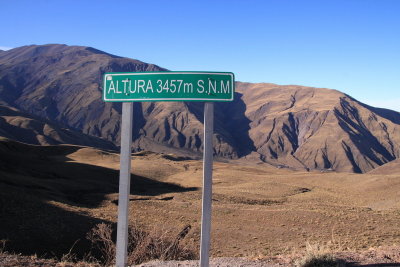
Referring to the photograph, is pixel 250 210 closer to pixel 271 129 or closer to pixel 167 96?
pixel 167 96

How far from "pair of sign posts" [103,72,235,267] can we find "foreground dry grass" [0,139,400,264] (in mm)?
4722

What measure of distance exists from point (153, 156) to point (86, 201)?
2104 inches

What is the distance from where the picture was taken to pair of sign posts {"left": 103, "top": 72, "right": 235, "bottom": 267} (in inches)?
185

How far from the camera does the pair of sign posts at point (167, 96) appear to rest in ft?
15.4

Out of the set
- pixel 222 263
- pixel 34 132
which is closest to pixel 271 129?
pixel 34 132

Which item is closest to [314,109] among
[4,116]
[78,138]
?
[78,138]

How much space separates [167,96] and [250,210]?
23.1m

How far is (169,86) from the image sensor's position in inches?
195

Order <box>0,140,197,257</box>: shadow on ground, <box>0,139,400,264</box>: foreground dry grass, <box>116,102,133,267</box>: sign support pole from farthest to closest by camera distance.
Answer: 1. <box>0,139,400,264</box>: foreground dry grass
2. <box>0,140,197,257</box>: shadow on ground
3. <box>116,102,133,267</box>: sign support pole

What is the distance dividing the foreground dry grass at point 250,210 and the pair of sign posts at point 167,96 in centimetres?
472

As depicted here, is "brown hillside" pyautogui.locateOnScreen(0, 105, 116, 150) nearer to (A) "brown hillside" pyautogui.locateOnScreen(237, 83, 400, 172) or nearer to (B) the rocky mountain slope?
Result: (B) the rocky mountain slope

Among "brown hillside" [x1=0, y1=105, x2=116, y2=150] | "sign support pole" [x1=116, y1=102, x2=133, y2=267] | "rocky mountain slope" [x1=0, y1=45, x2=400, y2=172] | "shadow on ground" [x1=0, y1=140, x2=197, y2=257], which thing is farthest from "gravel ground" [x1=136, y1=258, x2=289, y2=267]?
"rocky mountain slope" [x1=0, y1=45, x2=400, y2=172]

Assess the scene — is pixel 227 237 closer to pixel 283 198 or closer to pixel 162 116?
pixel 283 198

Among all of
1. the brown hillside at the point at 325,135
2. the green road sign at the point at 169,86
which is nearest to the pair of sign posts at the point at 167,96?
the green road sign at the point at 169,86
